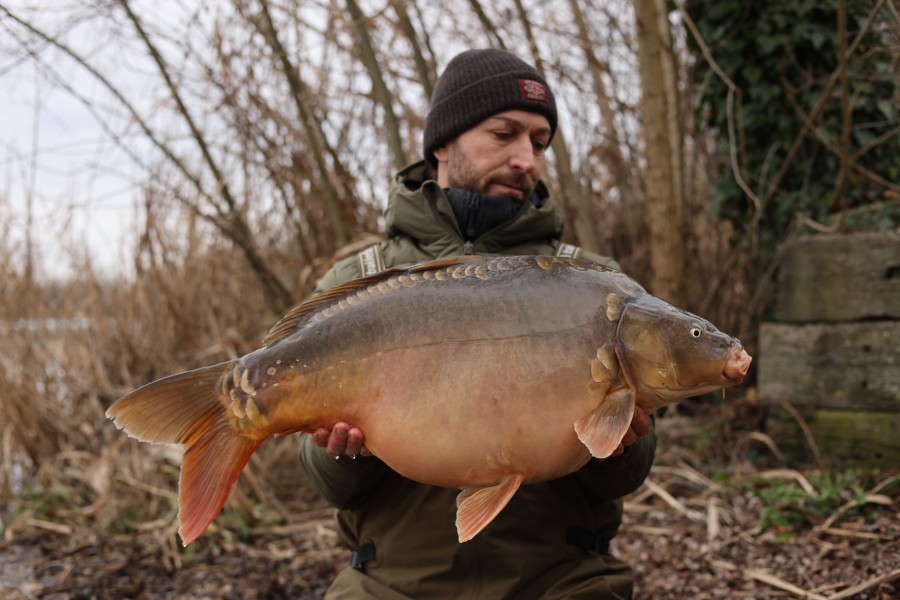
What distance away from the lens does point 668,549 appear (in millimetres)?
3068

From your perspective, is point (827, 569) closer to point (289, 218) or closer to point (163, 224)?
point (289, 218)

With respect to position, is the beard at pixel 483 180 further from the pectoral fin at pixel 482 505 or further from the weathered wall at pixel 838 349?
the weathered wall at pixel 838 349

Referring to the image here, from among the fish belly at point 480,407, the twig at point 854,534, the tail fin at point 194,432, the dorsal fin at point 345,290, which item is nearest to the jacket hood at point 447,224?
the dorsal fin at point 345,290

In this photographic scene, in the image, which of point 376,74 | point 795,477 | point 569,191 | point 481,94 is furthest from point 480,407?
point 569,191

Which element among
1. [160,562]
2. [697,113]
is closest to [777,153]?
[697,113]

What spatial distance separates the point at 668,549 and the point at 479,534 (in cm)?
147

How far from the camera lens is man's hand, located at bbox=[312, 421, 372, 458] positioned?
1.66m

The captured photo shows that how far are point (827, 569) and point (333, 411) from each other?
1807mm

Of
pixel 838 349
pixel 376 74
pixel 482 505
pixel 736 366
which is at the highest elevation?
pixel 376 74

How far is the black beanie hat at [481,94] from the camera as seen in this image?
228 centimetres

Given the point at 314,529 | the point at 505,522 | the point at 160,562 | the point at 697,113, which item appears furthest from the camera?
the point at 697,113

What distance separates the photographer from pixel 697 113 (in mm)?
4379

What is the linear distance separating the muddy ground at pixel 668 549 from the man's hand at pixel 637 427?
107 centimetres

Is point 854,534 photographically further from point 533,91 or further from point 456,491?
point 533,91
